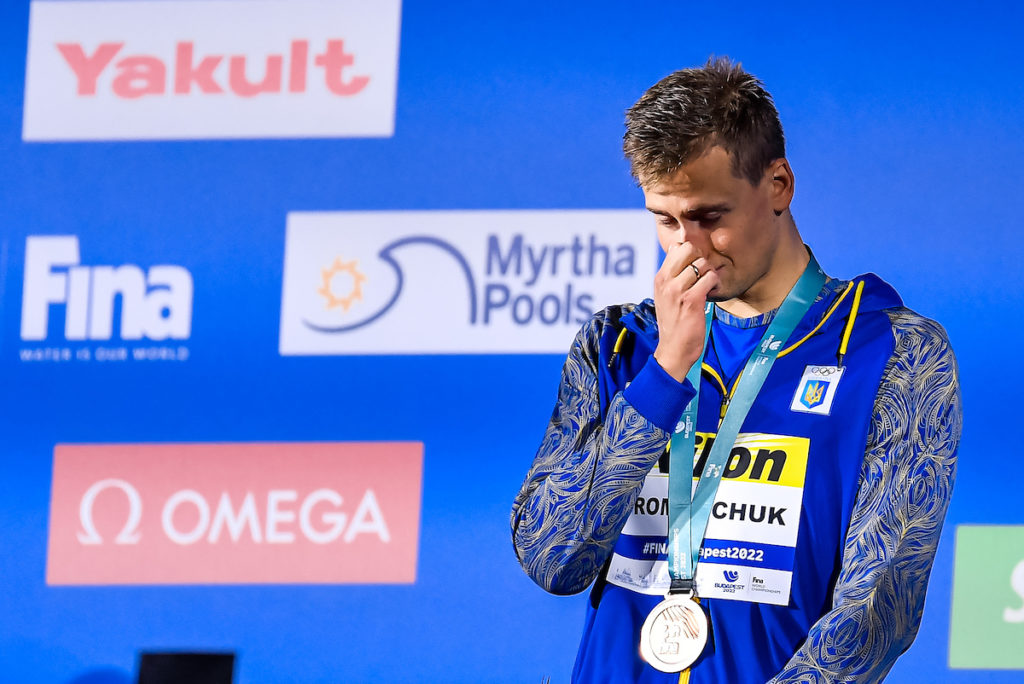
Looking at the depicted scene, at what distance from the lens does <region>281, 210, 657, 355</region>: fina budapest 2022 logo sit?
10.3ft

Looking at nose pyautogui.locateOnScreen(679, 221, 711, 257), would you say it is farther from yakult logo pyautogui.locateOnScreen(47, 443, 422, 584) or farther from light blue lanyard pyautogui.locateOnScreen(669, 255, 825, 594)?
yakult logo pyautogui.locateOnScreen(47, 443, 422, 584)

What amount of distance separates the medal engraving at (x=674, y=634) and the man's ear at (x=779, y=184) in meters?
0.52

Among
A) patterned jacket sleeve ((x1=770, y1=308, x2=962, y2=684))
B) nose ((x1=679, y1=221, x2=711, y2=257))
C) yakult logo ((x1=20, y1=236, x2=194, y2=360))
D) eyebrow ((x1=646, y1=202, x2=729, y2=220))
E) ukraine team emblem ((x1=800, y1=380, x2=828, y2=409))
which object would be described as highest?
yakult logo ((x1=20, y1=236, x2=194, y2=360))

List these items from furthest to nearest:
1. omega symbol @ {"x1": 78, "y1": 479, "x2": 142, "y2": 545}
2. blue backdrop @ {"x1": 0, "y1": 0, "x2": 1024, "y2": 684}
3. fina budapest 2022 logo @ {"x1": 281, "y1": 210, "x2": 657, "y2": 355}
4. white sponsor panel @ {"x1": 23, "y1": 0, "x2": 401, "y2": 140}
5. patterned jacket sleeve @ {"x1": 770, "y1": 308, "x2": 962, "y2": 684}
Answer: white sponsor panel @ {"x1": 23, "y1": 0, "x2": 401, "y2": 140} < omega symbol @ {"x1": 78, "y1": 479, "x2": 142, "y2": 545} < fina budapest 2022 logo @ {"x1": 281, "y1": 210, "x2": 657, "y2": 355} < blue backdrop @ {"x1": 0, "y1": 0, "x2": 1024, "y2": 684} < patterned jacket sleeve @ {"x1": 770, "y1": 308, "x2": 962, "y2": 684}

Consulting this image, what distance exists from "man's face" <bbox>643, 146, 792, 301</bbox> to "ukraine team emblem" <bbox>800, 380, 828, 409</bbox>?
15 cm

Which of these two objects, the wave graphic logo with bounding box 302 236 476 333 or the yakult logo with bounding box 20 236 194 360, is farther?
the yakult logo with bounding box 20 236 194 360

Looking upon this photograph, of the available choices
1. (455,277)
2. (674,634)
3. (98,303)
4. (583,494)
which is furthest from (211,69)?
(674,634)

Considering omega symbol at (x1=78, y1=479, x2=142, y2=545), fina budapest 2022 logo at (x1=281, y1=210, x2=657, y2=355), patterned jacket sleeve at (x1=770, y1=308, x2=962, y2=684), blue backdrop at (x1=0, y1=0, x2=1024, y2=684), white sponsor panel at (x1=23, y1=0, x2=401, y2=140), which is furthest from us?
white sponsor panel at (x1=23, y1=0, x2=401, y2=140)

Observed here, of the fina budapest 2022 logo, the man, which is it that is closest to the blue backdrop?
the fina budapest 2022 logo

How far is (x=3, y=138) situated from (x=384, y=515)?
4.79 feet

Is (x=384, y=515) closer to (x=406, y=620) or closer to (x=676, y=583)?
(x=406, y=620)

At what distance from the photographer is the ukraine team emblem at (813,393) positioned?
161 centimetres

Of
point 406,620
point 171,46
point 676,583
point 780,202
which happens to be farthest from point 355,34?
point 676,583

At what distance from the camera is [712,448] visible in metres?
1.65
